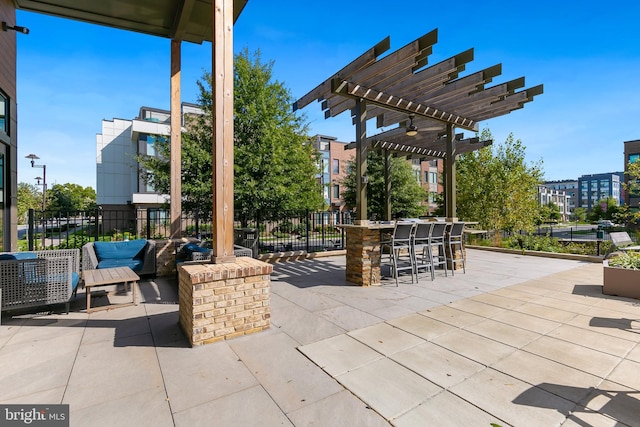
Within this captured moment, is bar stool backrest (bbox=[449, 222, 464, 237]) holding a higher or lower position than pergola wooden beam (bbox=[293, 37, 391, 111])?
lower

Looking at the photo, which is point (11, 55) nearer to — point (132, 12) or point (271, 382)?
point (132, 12)

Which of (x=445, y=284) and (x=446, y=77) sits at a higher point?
(x=446, y=77)

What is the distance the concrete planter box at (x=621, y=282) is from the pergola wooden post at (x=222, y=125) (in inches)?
240

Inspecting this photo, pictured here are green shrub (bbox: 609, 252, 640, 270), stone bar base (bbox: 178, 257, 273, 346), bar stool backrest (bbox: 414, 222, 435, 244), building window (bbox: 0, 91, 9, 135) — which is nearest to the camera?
stone bar base (bbox: 178, 257, 273, 346)

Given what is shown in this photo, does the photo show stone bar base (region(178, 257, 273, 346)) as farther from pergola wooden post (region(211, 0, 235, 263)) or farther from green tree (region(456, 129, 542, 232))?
green tree (region(456, 129, 542, 232))

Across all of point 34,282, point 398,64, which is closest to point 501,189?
point 398,64

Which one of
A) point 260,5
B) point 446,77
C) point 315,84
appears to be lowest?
point 446,77

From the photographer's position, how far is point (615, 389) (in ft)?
7.21

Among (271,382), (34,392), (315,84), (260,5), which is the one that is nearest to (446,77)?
(315,84)

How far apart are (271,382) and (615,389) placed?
2.62 meters

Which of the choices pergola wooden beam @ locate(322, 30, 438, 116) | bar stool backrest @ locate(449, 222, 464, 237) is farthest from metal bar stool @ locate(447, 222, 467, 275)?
pergola wooden beam @ locate(322, 30, 438, 116)

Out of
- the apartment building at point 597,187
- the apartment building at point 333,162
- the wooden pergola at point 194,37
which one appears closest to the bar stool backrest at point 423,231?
the wooden pergola at point 194,37

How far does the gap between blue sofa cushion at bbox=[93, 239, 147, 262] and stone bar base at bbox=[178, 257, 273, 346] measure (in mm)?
3164

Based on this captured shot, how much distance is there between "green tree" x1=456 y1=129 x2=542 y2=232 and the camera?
12297 mm
